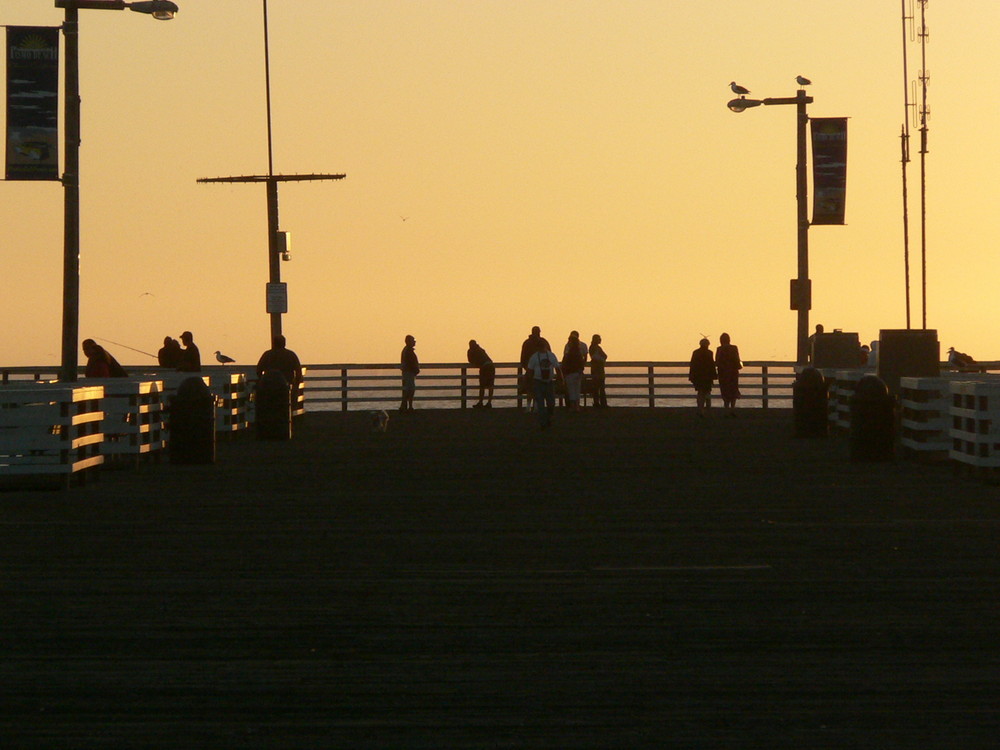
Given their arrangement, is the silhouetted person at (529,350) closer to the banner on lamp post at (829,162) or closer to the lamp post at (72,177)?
the banner on lamp post at (829,162)

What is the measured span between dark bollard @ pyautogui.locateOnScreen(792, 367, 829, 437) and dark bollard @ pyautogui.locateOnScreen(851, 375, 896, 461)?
6.22 meters

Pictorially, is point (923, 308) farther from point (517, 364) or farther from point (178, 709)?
point (178, 709)

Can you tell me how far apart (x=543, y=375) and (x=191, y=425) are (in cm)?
1037

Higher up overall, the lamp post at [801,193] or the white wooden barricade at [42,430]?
the lamp post at [801,193]

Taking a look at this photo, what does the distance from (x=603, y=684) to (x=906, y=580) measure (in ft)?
12.3

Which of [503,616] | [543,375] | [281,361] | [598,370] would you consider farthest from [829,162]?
[503,616]

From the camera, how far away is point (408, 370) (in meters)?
46.3

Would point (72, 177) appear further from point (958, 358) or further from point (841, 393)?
point (958, 358)

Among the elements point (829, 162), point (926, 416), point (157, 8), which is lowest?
point (926, 416)

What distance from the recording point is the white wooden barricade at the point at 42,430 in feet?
57.7

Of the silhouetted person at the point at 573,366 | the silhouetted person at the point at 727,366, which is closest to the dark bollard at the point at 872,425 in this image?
the silhouetted person at the point at 727,366

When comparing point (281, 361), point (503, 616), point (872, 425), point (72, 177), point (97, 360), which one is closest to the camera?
point (503, 616)

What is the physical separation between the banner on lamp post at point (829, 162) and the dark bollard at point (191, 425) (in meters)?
15.6

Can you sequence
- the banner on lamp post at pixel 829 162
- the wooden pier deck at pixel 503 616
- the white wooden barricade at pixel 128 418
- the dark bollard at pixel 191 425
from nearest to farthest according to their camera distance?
1. the wooden pier deck at pixel 503 616
2. the white wooden barricade at pixel 128 418
3. the dark bollard at pixel 191 425
4. the banner on lamp post at pixel 829 162
